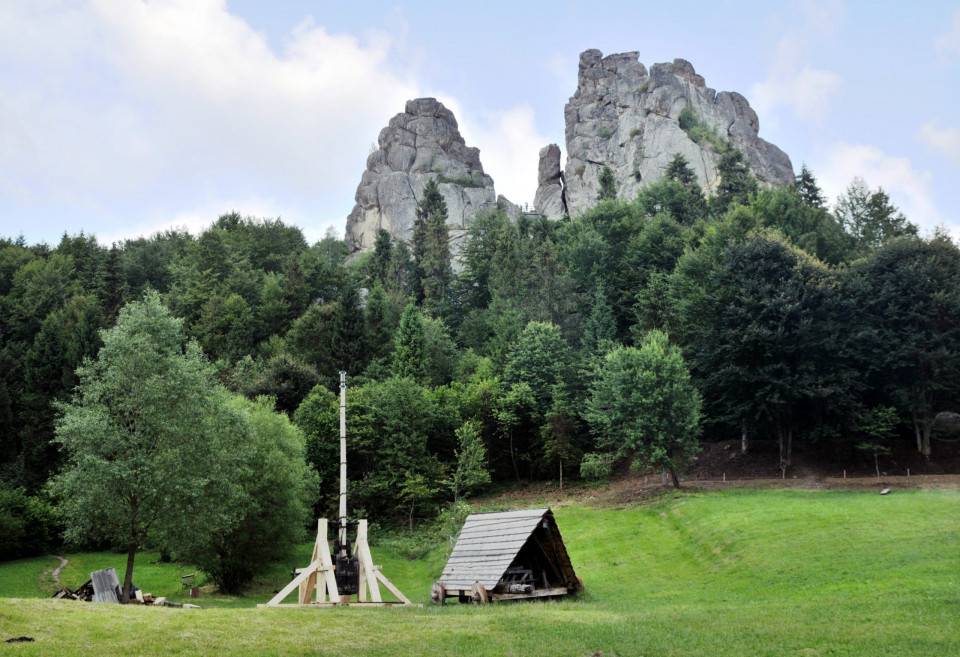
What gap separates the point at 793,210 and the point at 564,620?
6342cm

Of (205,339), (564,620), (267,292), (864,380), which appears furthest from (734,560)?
(267,292)

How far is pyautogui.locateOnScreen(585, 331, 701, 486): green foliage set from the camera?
46688mm

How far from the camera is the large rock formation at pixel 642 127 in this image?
120812 millimetres

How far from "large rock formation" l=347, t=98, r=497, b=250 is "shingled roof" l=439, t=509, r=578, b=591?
9681 centimetres

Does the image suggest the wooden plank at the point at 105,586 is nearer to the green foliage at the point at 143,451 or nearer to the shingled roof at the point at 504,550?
the green foliage at the point at 143,451

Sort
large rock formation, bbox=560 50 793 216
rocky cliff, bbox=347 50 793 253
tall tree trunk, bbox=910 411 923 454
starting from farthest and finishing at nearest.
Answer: rocky cliff, bbox=347 50 793 253 < large rock formation, bbox=560 50 793 216 < tall tree trunk, bbox=910 411 923 454

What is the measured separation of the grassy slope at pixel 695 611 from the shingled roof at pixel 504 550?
1752mm

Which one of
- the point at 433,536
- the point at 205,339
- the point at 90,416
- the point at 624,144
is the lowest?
the point at 433,536

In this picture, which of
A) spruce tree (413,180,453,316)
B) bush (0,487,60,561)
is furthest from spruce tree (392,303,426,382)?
bush (0,487,60,561)

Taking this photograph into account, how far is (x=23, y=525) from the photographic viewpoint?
51.3m

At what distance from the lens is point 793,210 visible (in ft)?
244

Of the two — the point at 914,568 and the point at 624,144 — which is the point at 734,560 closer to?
the point at 914,568

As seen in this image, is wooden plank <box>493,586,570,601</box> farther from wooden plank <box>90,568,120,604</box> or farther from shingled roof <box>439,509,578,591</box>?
wooden plank <box>90,568,120,604</box>

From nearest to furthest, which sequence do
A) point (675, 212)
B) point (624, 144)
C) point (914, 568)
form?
point (914, 568) → point (675, 212) → point (624, 144)
